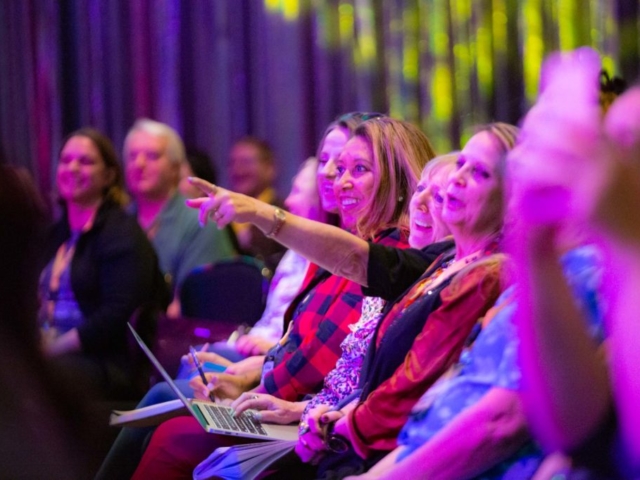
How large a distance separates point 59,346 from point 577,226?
239 centimetres

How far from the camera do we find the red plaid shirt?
2135 mm

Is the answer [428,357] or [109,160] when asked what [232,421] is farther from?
[109,160]

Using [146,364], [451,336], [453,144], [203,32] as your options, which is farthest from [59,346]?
[203,32]

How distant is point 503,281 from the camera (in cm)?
158

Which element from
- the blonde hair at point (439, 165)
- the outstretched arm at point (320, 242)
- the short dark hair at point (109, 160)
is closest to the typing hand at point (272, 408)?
the outstretched arm at point (320, 242)

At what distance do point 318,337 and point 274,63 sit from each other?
305 centimetres

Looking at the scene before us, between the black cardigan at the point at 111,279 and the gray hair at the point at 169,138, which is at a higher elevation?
the gray hair at the point at 169,138

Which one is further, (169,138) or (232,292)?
(169,138)

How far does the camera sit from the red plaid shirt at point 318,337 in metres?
2.13

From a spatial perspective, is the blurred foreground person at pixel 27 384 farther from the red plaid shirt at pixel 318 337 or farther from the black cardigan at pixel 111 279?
the black cardigan at pixel 111 279

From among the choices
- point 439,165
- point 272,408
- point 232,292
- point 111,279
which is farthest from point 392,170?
point 111,279

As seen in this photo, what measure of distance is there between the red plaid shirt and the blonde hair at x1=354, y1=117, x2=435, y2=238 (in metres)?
0.04

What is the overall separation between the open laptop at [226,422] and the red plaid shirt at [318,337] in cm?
14

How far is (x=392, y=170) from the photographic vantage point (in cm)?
222
